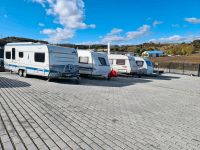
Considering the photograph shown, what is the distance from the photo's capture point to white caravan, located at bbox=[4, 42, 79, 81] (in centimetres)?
1599

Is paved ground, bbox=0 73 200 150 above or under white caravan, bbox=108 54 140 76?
under

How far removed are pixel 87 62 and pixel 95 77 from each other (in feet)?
6.67

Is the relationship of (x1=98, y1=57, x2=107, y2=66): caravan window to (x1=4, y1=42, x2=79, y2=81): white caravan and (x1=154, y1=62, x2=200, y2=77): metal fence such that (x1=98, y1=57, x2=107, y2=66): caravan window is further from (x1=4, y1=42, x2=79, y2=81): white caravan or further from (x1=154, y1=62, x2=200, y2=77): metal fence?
(x1=154, y1=62, x2=200, y2=77): metal fence

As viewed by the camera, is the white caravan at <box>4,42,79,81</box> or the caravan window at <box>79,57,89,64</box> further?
the caravan window at <box>79,57,89,64</box>

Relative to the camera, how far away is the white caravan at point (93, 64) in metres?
20.1

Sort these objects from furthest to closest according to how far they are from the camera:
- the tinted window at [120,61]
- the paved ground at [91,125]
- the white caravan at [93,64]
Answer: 1. the tinted window at [120,61]
2. the white caravan at [93,64]
3. the paved ground at [91,125]

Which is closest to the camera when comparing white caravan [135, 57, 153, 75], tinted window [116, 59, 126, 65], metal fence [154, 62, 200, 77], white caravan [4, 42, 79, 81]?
white caravan [4, 42, 79, 81]

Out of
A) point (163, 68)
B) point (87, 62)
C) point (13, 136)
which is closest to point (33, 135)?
point (13, 136)

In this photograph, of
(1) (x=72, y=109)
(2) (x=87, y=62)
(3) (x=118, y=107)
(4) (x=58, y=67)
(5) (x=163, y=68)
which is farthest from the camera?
(5) (x=163, y=68)

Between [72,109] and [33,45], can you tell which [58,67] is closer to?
[33,45]

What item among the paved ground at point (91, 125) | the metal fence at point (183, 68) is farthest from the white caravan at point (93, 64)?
the metal fence at point (183, 68)

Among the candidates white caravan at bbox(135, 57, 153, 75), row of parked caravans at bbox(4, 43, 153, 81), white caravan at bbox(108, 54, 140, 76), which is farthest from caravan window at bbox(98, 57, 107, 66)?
white caravan at bbox(135, 57, 153, 75)

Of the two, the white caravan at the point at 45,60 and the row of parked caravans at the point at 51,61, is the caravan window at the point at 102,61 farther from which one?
the white caravan at the point at 45,60

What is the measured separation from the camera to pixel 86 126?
6.29 meters
